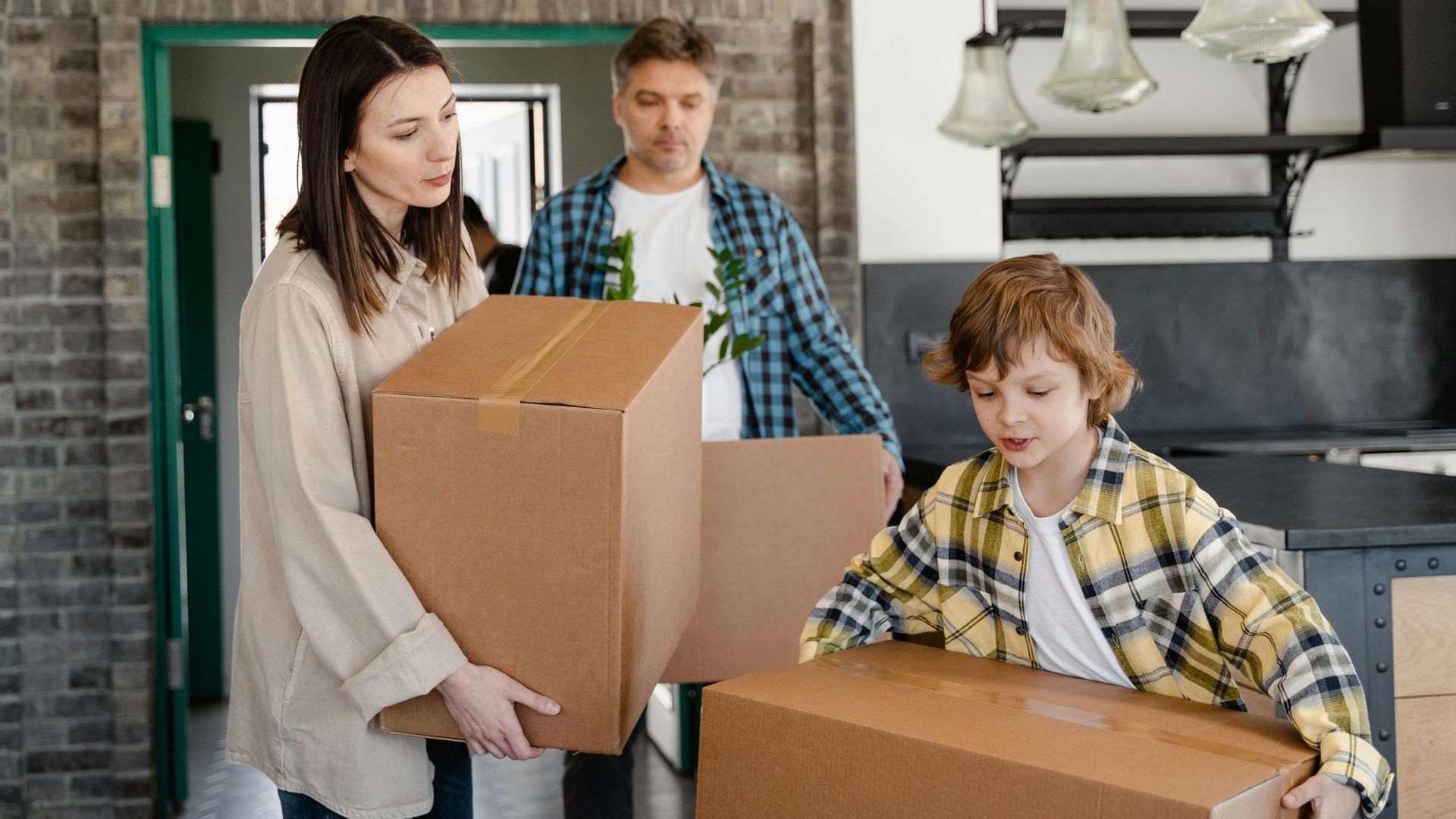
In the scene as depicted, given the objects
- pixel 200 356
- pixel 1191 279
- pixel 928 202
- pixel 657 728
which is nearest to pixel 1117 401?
pixel 928 202

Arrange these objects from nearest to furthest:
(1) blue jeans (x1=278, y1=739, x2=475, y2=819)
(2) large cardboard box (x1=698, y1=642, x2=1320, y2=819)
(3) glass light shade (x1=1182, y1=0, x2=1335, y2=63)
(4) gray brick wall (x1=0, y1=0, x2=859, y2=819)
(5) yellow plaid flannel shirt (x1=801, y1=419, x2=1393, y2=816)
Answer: (2) large cardboard box (x1=698, y1=642, x2=1320, y2=819) < (5) yellow plaid flannel shirt (x1=801, y1=419, x2=1393, y2=816) < (1) blue jeans (x1=278, y1=739, x2=475, y2=819) < (3) glass light shade (x1=1182, y1=0, x2=1335, y2=63) < (4) gray brick wall (x1=0, y1=0, x2=859, y2=819)

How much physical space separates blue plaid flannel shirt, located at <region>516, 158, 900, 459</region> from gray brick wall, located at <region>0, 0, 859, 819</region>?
4.02 ft

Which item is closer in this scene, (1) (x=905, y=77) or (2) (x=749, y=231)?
(2) (x=749, y=231)

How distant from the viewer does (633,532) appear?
1186 millimetres

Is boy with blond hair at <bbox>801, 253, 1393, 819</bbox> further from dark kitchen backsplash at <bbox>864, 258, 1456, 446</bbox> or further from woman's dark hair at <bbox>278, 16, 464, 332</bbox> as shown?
dark kitchen backsplash at <bbox>864, 258, 1456, 446</bbox>

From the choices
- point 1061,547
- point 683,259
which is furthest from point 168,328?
point 1061,547

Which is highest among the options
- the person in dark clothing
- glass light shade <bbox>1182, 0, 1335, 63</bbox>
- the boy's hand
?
glass light shade <bbox>1182, 0, 1335, 63</bbox>

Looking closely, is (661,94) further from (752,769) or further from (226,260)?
(226,260)

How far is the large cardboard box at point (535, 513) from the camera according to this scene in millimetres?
1135

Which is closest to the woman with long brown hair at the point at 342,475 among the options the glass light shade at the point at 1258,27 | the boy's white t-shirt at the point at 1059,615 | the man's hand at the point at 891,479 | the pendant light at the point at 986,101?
the boy's white t-shirt at the point at 1059,615

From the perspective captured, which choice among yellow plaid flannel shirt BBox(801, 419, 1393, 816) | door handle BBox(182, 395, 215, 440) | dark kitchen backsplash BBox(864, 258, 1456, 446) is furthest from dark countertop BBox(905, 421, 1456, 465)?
door handle BBox(182, 395, 215, 440)

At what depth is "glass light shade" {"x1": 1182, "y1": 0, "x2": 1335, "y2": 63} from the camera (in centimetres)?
223

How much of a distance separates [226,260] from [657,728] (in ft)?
7.35

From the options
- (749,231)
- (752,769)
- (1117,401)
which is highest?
(749,231)
